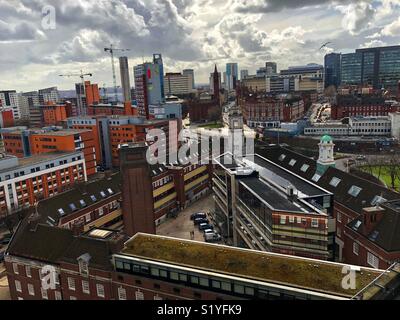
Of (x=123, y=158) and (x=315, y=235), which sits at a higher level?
(x=123, y=158)

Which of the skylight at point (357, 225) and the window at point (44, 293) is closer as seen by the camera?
the window at point (44, 293)

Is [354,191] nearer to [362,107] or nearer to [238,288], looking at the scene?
[238,288]

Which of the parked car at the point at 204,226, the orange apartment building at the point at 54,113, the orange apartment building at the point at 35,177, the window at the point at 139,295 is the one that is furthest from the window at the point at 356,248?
the orange apartment building at the point at 54,113

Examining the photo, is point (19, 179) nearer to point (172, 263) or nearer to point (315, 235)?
point (172, 263)

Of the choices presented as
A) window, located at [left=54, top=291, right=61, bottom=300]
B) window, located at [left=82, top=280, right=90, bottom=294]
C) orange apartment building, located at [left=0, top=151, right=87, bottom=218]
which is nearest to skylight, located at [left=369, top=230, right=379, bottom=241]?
window, located at [left=82, top=280, right=90, bottom=294]

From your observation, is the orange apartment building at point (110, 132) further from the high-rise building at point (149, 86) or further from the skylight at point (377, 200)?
the high-rise building at point (149, 86)
